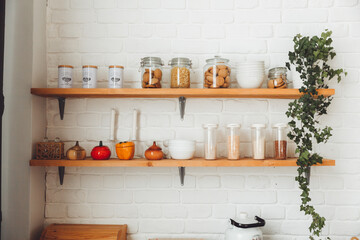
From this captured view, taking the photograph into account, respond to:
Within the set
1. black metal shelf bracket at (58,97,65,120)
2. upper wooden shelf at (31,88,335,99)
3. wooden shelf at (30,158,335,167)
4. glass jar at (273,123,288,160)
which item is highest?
upper wooden shelf at (31,88,335,99)

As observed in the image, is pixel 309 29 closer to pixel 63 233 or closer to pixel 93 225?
pixel 93 225

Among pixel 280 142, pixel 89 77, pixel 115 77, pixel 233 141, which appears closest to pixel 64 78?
pixel 89 77

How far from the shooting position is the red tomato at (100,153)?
5.32ft

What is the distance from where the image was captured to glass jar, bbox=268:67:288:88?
163 cm

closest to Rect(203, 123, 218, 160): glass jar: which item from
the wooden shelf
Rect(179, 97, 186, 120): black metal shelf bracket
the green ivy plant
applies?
the wooden shelf

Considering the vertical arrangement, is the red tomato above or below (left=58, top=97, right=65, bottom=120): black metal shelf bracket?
below

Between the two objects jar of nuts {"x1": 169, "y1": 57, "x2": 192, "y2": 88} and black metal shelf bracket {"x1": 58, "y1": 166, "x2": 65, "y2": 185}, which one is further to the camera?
black metal shelf bracket {"x1": 58, "y1": 166, "x2": 65, "y2": 185}

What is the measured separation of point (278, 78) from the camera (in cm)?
164

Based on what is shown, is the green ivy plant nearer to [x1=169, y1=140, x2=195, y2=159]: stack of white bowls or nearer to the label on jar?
[x1=169, y1=140, x2=195, y2=159]: stack of white bowls

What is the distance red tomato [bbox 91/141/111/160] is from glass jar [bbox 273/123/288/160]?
89 cm

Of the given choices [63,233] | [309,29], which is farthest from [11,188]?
[309,29]

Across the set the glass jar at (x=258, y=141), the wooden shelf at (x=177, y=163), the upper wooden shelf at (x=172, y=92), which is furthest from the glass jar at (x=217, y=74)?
the wooden shelf at (x=177, y=163)

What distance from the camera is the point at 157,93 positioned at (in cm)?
157

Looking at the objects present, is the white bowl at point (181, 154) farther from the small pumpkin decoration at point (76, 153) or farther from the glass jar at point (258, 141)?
the small pumpkin decoration at point (76, 153)
